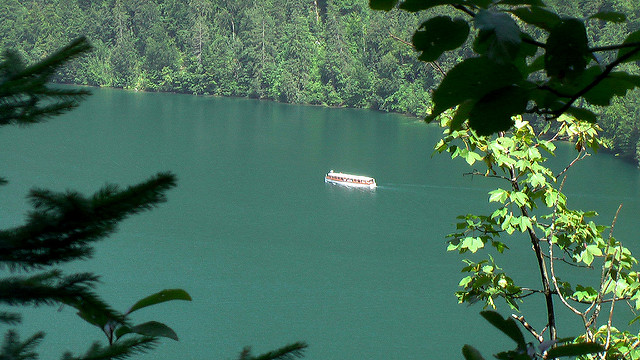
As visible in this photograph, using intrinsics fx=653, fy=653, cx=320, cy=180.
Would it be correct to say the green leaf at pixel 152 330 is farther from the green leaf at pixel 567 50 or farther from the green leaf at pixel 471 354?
the green leaf at pixel 567 50

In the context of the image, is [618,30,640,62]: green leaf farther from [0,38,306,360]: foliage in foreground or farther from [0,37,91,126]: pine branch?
[0,37,91,126]: pine branch

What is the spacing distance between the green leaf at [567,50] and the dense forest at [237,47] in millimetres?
26797

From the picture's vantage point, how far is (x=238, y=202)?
Answer: 47.2 feet

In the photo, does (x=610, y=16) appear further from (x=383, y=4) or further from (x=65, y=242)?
(x=65, y=242)

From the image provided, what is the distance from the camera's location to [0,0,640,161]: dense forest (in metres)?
28.5

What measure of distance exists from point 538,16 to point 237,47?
3239cm

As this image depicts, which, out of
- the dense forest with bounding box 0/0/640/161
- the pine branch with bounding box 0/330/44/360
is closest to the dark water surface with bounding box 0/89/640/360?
the pine branch with bounding box 0/330/44/360

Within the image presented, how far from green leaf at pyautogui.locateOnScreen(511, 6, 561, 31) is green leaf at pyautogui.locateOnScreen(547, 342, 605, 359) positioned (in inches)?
7.2

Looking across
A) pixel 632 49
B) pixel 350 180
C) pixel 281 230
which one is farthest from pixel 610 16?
pixel 350 180

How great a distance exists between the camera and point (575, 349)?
15.7 inches

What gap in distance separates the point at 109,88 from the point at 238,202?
20.3 meters

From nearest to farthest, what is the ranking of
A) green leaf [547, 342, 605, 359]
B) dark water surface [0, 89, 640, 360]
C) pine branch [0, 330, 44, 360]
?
green leaf [547, 342, 605, 359] → pine branch [0, 330, 44, 360] → dark water surface [0, 89, 640, 360]

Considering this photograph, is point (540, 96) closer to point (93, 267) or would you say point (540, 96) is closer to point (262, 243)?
point (93, 267)

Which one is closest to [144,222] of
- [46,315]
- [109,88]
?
[46,315]
